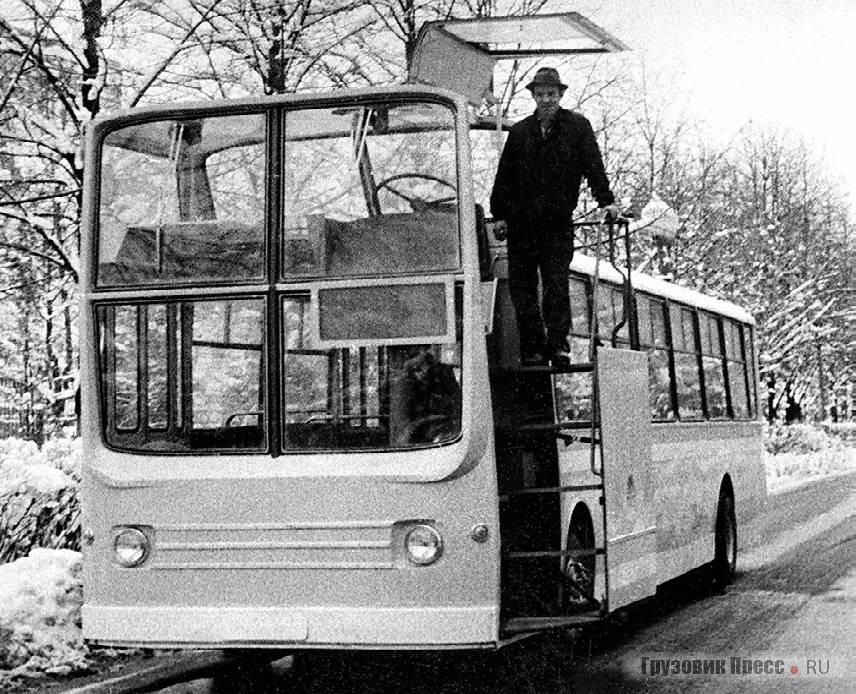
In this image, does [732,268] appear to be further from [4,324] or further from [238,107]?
[238,107]

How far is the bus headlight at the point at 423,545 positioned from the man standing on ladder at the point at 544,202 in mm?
1575

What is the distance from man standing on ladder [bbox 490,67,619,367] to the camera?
8711 mm

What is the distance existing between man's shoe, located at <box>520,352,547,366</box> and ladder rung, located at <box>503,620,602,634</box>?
146cm

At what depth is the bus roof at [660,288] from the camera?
10480 millimetres

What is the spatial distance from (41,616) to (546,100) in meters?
4.89

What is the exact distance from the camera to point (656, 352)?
12.5 m

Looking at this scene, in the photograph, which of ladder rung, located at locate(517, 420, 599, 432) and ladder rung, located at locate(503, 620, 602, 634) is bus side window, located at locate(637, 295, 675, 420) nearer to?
ladder rung, located at locate(517, 420, 599, 432)

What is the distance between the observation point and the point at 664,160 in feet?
118

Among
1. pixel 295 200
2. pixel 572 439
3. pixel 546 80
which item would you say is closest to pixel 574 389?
pixel 572 439

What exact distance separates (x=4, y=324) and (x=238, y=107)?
3051 cm

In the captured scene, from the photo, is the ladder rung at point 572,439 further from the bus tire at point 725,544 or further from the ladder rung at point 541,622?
the bus tire at point 725,544

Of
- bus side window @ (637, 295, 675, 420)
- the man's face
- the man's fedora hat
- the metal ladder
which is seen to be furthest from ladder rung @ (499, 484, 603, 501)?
bus side window @ (637, 295, 675, 420)

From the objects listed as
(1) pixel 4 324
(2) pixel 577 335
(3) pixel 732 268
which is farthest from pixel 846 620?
(3) pixel 732 268

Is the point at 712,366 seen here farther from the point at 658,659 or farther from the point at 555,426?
the point at 555,426
